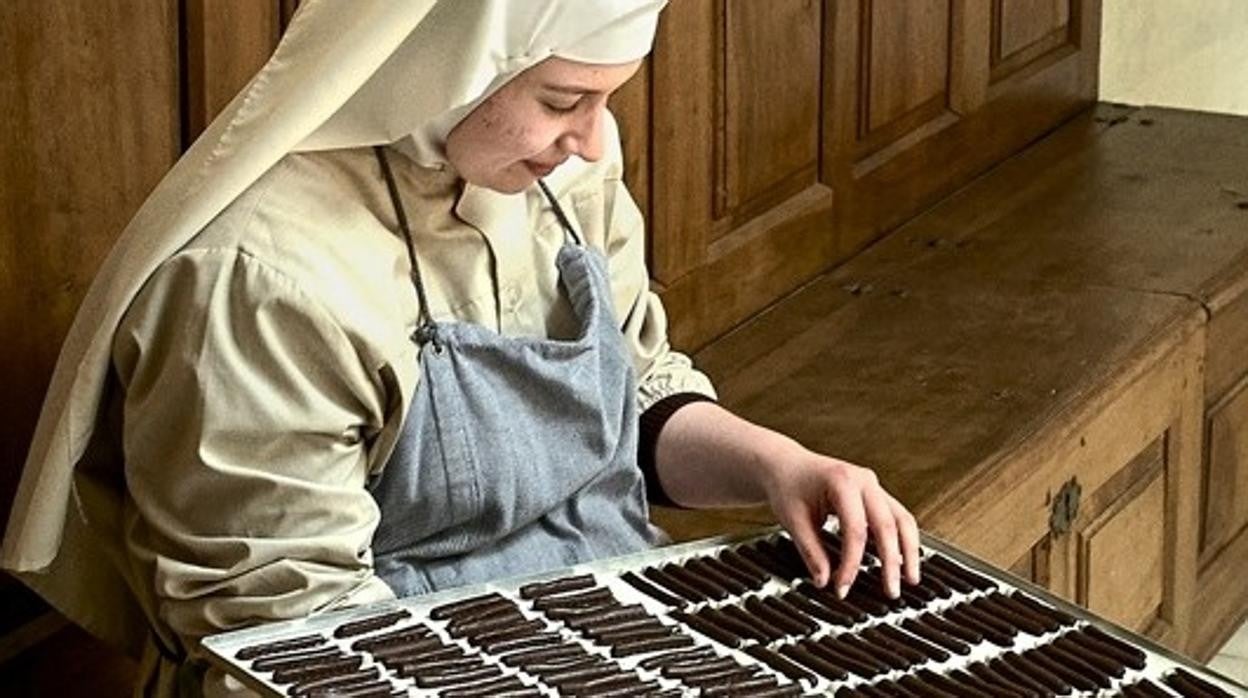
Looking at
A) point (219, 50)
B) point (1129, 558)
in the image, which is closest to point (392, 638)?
point (219, 50)

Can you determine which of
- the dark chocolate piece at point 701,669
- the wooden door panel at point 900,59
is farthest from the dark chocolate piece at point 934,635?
the wooden door panel at point 900,59

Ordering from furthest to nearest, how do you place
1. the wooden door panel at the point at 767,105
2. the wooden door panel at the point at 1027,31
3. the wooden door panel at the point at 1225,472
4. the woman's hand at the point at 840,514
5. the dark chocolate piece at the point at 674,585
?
the wooden door panel at the point at 1027,31 < the wooden door panel at the point at 1225,472 < the wooden door panel at the point at 767,105 < the woman's hand at the point at 840,514 < the dark chocolate piece at the point at 674,585

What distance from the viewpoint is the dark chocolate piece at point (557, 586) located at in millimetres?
2441

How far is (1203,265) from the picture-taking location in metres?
4.51

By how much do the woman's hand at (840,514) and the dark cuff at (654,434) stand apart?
0.18 metres

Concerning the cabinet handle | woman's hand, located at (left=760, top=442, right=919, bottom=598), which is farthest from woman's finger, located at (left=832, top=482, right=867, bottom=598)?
the cabinet handle

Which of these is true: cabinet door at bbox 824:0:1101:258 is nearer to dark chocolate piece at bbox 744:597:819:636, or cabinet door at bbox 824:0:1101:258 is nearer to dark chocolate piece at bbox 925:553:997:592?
dark chocolate piece at bbox 925:553:997:592

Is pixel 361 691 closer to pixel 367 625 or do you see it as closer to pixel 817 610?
pixel 367 625

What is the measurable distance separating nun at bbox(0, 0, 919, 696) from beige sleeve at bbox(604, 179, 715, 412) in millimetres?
151

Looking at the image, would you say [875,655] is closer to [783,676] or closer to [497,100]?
[783,676]

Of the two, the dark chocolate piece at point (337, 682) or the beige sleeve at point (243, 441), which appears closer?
the dark chocolate piece at point (337, 682)

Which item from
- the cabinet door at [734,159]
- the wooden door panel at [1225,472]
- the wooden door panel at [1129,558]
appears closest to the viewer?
the cabinet door at [734,159]

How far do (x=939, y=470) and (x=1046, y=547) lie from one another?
0.43 metres

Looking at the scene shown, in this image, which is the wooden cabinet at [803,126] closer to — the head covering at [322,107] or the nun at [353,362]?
the nun at [353,362]
